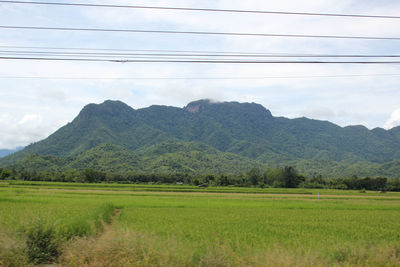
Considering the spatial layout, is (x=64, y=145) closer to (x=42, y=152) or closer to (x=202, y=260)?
(x=42, y=152)

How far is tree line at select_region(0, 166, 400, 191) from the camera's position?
266 ft

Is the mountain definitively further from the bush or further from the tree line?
the bush

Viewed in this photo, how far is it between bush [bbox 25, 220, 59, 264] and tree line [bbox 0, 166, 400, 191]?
7052 cm

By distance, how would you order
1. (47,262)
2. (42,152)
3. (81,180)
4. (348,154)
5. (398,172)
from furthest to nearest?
(348,154) → (42,152) → (398,172) → (81,180) → (47,262)

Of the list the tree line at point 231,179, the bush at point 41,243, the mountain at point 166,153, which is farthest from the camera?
the mountain at point 166,153

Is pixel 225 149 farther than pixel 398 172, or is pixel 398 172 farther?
pixel 225 149

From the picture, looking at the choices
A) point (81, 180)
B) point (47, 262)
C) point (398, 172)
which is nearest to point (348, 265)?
point (47, 262)

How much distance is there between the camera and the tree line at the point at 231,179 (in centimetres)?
8094

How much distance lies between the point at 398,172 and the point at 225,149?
3711 inches

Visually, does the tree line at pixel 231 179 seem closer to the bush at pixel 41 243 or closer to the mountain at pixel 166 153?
the mountain at pixel 166 153

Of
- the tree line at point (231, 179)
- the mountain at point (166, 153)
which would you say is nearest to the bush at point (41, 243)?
the tree line at point (231, 179)

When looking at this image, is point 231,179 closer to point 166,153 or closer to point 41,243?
point 166,153

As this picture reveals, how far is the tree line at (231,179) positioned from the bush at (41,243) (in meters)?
70.5

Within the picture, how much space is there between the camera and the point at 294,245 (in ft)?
46.6
